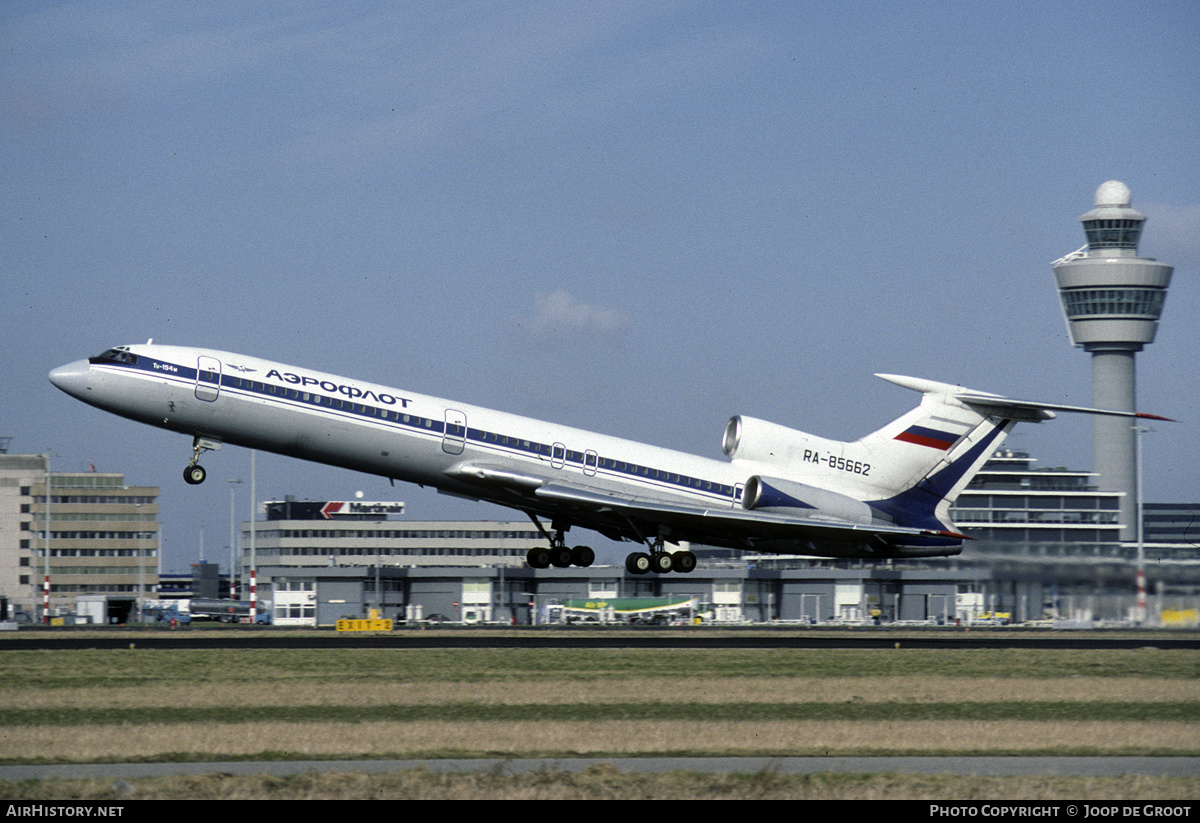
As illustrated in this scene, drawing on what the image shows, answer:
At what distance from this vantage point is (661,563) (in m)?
42.0

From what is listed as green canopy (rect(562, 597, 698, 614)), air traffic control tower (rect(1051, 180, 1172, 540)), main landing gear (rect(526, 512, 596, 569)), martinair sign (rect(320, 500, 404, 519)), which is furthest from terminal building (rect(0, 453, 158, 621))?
air traffic control tower (rect(1051, 180, 1172, 540))

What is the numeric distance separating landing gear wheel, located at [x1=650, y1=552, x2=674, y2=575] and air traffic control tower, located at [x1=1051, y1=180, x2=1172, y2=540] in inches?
5270

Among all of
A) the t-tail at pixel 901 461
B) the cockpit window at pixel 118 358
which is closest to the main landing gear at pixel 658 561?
the t-tail at pixel 901 461

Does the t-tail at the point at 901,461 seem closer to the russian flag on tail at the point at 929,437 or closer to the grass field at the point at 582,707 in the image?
the russian flag on tail at the point at 929,437

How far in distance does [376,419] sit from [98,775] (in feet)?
64.0

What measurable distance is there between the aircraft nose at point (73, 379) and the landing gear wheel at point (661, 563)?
17150mm

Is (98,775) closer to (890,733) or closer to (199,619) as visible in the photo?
(890,733)

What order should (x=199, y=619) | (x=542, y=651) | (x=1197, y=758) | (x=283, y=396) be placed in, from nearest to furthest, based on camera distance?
(x=1197, y=758)
(x=283, y=396)
(x=542, y=651)
(x=199, y=619)

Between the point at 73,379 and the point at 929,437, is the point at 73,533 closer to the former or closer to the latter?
the point at 73,379

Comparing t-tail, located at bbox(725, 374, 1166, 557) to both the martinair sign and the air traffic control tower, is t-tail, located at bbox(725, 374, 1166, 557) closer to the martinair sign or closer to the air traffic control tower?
the martinair sign

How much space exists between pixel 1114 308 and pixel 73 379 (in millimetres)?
151398

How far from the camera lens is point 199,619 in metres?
90.2
